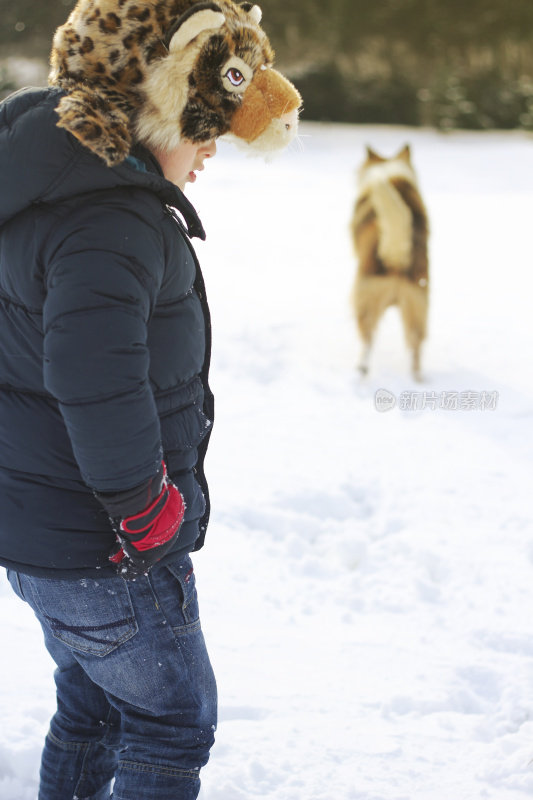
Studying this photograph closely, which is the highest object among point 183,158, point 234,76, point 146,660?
point 234,76

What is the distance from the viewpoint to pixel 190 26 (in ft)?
4.29

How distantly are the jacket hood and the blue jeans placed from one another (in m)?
0.62

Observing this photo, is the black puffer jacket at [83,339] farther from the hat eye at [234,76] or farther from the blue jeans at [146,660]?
the hat eye at [234,76]

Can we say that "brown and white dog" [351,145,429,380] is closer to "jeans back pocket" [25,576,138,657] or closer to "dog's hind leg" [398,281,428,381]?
"dog's hind leg" [398,281,428,381]

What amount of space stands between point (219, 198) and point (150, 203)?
28.7 ft

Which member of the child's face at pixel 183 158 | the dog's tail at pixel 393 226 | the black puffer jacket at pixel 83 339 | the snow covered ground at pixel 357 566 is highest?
the child's face at pixel 183 158

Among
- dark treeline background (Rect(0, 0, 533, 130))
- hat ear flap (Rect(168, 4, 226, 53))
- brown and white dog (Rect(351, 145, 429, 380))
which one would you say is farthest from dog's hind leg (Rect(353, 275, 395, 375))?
dark treeline background (Rect(0, 0, 533, 130))

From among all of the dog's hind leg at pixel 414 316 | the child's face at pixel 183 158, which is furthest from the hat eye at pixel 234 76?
the dog's hind leg at pixel 414 316

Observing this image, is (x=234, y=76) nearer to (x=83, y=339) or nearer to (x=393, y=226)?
(x=83, y=339)

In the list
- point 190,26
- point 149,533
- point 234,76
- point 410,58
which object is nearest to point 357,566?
point 149,533

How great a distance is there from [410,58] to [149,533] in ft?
54.2

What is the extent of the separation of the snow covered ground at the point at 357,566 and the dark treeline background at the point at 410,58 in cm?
919

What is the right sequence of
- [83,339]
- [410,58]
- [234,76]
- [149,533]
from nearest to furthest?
[83,339], [149,533], [234,76], [410,58]

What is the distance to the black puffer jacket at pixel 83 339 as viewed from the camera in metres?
1.18
